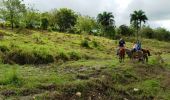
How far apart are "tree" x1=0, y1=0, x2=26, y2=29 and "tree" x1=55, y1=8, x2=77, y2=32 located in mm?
33969

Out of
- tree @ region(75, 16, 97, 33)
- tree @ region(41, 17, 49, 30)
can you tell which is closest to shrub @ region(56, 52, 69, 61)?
tree @ region(41, 17, 49, 30)

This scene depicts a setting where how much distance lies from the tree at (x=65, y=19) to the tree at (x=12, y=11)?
111ft

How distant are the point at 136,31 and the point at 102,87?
86816mm

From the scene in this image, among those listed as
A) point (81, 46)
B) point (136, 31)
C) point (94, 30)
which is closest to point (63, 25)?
point (94, 30)

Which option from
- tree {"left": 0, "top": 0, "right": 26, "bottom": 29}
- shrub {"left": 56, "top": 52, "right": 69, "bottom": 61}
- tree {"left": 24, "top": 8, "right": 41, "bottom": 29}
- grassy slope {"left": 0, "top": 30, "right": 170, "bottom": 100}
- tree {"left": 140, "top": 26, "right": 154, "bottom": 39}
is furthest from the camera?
tree {"left": 140, "top": 26, "right": 154, "bottom": 39}

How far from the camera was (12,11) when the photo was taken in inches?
2247

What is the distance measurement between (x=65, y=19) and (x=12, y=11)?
37.5m

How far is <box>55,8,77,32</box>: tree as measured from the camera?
305 ft

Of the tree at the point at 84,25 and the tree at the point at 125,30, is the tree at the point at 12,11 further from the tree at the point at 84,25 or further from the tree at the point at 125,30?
the tree at the point at 125,30

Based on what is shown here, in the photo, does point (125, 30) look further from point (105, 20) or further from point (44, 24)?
point (44, 24)

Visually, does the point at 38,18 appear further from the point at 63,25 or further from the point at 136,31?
the point at 136,31

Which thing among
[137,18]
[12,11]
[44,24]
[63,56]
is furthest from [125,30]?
[63,56]

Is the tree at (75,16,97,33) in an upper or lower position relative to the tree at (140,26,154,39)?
upper

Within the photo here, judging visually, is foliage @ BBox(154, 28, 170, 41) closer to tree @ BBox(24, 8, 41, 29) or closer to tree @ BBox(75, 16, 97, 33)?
tree @ BBox(75, 16, 97, 33)
